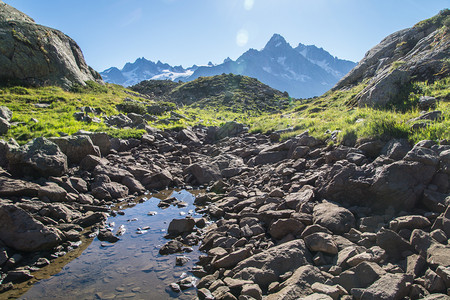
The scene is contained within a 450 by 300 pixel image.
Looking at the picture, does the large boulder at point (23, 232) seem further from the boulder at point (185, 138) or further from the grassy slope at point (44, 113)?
the boulder at point (185, 138)

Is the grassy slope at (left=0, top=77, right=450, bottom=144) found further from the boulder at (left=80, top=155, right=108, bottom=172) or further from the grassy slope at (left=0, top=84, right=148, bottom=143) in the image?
the boulder at (left=80, top=155, right=108, bottom=172)

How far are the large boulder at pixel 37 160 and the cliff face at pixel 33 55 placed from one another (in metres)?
27.0

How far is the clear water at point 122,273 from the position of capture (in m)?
5.79

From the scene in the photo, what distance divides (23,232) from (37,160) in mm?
4801

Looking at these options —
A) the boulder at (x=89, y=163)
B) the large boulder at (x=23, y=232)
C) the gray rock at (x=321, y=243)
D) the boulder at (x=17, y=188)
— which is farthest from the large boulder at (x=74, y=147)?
the gray rock at (x=321, y=243)

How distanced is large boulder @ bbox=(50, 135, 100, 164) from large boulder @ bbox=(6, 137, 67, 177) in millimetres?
1701

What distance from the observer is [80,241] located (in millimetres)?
8094

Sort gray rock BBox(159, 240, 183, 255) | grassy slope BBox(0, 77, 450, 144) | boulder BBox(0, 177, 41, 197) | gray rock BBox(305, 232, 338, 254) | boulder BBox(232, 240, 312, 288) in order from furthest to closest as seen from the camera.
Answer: grassy slope BBox(0, 77, 450, 144) → boulder BBox(0, 177, 41, 197) → gray rock BBox(159, 240, 183, 255) → gray rock BBox(305, 232, 338, 254) → boulder BBox(232, 240, 312, 288)

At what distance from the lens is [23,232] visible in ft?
24.0

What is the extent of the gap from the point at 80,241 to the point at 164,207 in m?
3.73

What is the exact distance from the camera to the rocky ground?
5.01 metres

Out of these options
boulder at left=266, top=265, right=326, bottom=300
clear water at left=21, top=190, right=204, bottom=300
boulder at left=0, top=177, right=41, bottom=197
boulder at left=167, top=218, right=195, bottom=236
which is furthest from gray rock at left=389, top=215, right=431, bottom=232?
boulder at left=0, top=177, right=41, bottom=197

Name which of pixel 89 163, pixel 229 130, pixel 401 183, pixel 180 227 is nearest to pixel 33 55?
pixel 229 130

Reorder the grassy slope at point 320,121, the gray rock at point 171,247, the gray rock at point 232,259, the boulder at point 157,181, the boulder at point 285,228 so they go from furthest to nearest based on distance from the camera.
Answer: the boulder at point 157,181
the grassy slope at point 320,121
the gray rock at point 171,247
the boulder at point 285,228
the gray rock at point 232,259
